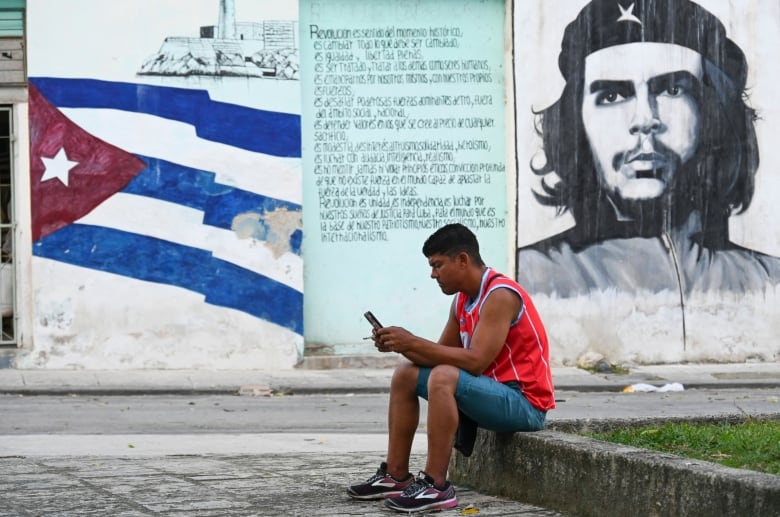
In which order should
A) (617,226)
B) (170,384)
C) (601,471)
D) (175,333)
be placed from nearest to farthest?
→ (601,471) → (170,384) → (175,333) → (617,226)

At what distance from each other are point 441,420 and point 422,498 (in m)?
0.36

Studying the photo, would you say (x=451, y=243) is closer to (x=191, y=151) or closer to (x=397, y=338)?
(x=397, y=338)

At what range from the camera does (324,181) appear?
648 inches

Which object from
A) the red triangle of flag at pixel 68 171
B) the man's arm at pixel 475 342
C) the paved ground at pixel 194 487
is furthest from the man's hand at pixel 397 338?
the red triangle of flag at pixel 68 171

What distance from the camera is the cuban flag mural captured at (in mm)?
15688

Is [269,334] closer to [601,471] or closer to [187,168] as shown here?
[187,168]

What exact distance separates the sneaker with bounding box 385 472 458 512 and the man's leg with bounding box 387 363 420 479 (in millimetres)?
256

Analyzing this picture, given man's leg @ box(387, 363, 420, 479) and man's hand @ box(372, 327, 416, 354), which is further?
man's leg @ box(387, 363, 420, 479)

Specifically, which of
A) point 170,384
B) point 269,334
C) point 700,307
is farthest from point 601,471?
point 700,307

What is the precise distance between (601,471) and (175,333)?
10844mm

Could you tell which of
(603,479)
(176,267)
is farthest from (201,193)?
(603,479)

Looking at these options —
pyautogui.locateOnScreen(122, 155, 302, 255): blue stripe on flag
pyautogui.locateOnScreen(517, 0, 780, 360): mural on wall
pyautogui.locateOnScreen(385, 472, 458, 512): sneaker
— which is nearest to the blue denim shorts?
pyautogui.locateOnScreen(385, 472, 458, 512): sneaker

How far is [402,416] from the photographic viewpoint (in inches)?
243

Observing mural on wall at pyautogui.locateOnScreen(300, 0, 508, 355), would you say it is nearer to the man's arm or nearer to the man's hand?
the man's arm
